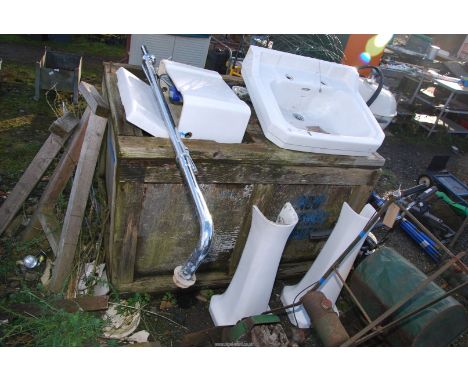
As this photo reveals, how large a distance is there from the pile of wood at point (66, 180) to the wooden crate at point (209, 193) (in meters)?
0.13

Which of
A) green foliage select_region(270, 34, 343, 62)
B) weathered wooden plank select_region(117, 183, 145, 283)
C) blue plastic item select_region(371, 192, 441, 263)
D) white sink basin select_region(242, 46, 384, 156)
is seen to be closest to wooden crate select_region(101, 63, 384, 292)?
weathered wooden plank select_region(117, 183, 145, 283)

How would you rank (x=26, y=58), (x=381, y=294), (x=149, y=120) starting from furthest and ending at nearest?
1. (x=26, y=58)
2. (x=381, y=294)
3. (x=149, y=120)

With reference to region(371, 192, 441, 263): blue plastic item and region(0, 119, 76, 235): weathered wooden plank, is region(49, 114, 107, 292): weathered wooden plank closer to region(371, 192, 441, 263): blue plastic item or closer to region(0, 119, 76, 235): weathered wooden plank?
region(0, 119, 76, 235): weathered wooden plank

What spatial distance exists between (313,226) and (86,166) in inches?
67.9

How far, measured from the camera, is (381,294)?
7.82 ft

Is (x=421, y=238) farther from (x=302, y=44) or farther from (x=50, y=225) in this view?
(x=302, y=44)

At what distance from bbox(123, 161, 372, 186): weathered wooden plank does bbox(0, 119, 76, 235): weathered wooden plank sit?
1.06 metres

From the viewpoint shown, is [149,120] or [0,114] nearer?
[149,120]

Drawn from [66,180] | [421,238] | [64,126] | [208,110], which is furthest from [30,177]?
[421,238]

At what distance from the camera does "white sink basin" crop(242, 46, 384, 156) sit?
2403mm

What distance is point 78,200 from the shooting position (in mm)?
2447

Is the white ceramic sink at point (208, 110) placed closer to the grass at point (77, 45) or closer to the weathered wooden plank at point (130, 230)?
the weathered wooden plank at point (130, 230)
